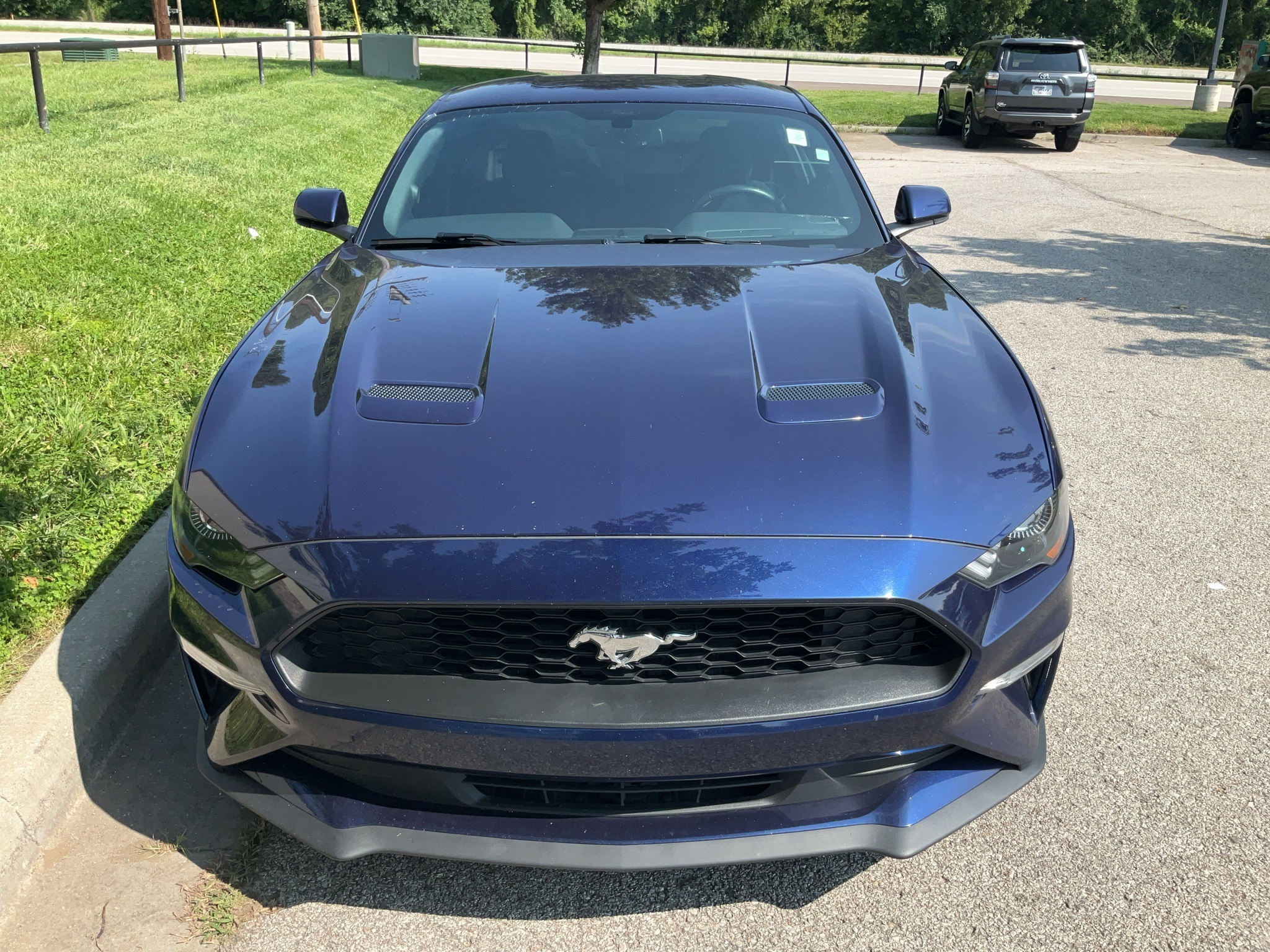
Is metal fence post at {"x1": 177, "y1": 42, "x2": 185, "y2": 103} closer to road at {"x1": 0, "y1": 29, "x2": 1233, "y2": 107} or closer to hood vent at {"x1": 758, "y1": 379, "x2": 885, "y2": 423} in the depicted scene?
hood vent at {"x1": 758, "y1": 379, "x2": 885, "y2": 423}

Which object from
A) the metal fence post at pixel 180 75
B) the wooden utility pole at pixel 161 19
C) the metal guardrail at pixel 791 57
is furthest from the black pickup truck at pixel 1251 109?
the metal guardrail at pixel 791 57

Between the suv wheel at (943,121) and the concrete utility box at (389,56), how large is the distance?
10.9m

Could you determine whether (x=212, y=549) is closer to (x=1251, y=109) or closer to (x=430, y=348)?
(x=430, y=348)

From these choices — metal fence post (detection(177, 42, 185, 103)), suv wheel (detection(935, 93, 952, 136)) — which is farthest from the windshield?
suv wheel (detection(935, 93, 952, 136))

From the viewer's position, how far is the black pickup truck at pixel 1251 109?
59.9 feet

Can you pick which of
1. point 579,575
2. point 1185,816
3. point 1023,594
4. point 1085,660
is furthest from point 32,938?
point 1085,660

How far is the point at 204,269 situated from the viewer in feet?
22.2

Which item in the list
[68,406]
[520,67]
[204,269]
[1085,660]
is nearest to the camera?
[1085,660]

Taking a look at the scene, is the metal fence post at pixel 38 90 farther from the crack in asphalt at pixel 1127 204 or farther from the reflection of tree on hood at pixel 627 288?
the crack in asphalt at pixel 1127 204

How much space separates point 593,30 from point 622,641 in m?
25.2

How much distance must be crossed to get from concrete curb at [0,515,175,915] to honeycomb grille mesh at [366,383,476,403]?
1.19m

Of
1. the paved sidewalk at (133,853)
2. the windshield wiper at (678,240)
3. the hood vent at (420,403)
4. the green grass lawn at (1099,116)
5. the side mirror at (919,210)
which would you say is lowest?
the paved sidewalk at (133,853)

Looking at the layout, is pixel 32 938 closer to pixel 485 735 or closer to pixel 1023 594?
pixel 485 735

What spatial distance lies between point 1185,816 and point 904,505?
4.02 ft
